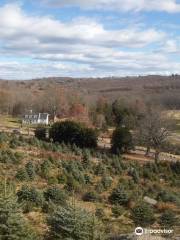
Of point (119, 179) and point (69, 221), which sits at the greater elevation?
point (69, 221)

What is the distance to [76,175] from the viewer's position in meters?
24.3

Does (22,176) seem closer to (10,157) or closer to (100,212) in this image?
(10,157)

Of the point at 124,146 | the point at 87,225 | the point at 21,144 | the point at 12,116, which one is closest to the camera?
the point at 87,225

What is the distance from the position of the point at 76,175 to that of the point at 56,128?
57.9 feet

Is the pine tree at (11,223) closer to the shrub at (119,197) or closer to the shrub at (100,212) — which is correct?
the shrub at (100,212)

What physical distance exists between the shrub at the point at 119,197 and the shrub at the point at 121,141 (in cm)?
1894

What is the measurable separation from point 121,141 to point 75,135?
13.3ft

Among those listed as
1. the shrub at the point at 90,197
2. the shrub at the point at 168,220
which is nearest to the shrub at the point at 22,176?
the shrub at the point at 90,197

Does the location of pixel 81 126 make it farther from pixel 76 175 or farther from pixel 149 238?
pixel 149 238

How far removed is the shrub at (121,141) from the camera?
1606 inches

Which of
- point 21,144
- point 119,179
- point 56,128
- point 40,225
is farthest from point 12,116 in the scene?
point 40,225

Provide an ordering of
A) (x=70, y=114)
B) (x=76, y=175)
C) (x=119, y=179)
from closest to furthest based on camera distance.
→ (x=76, y=175) → (x=119, y=179) → (x=70, y=114)

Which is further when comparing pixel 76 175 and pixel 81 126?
pixel 81 126

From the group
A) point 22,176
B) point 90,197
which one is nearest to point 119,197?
point 90,197
